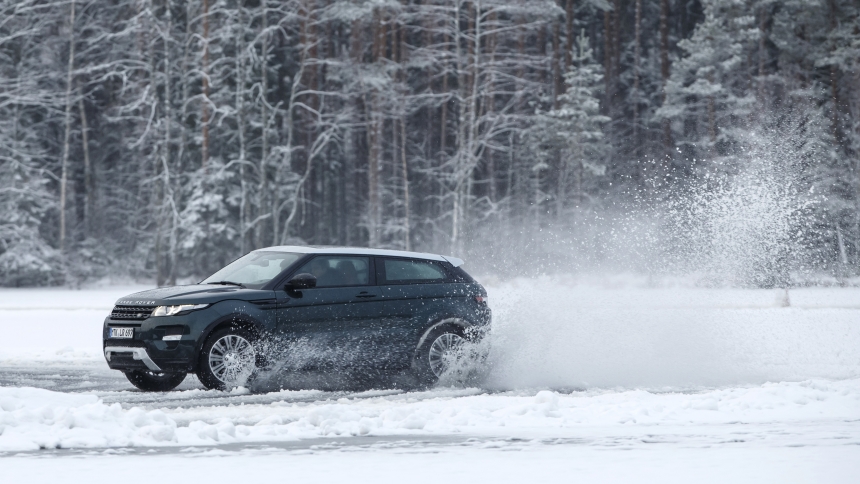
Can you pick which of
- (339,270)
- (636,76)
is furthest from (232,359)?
(636,76)

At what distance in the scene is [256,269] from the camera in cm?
1352

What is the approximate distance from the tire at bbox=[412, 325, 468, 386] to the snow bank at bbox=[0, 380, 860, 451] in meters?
1.45

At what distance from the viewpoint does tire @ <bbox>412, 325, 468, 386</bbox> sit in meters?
13.7

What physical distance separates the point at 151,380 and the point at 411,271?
11.2ft

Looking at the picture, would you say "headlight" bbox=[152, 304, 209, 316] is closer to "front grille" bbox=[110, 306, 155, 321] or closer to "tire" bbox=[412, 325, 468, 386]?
"front grille" bbox=[110, 306, 155, 321]

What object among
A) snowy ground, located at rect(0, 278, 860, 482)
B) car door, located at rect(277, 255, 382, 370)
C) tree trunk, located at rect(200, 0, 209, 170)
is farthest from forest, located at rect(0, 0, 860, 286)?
car door, located at rect(277, 255, 382, 370)

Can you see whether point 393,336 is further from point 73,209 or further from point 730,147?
point 73,209

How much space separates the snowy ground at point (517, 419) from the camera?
7.98 metres

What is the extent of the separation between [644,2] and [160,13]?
28.0 m

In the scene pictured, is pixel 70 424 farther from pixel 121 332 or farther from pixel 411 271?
pixel 411 271

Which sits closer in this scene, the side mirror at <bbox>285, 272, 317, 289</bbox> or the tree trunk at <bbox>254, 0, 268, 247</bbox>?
the side mirror at <bbox>285, 272, 317, 289</bbox>

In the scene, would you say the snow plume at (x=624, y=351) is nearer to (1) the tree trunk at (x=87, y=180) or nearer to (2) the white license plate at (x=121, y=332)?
(2) the white license plate at (x=121, y=332)

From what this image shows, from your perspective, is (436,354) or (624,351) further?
(624,351)

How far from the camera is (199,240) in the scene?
47094mm
